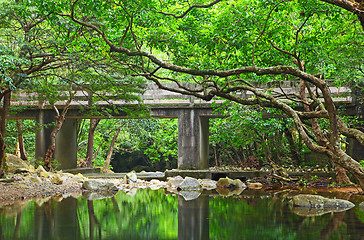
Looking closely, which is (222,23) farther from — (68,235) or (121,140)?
(121,140)

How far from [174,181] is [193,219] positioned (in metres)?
7.44

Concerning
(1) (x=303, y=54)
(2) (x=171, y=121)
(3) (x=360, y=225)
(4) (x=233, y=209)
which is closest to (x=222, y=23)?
(1) (x=303, y=54)

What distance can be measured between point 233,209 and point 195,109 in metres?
7.76

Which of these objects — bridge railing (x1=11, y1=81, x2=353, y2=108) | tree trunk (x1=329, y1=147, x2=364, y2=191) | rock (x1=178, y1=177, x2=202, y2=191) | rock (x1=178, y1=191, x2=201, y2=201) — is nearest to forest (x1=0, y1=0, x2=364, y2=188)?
tree trunk (x1=329, y1=147, x2=364, y2=191)

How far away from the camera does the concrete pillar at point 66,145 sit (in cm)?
1705

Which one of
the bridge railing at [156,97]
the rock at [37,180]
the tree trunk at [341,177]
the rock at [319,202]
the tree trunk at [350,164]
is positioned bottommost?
the rock at [319,202]

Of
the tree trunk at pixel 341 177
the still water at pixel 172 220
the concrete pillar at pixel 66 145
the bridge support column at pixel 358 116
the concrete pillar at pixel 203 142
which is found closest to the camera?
the still water at pixel 172 220

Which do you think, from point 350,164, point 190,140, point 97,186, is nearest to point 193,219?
point 350,164

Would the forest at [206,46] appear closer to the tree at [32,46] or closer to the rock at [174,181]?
the tree at [32,46]

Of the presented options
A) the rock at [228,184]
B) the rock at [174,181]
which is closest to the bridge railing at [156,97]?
the rock at [174,181]

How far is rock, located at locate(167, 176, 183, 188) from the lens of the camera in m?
14.4

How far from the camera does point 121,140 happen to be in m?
23.4

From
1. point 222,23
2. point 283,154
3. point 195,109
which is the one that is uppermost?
point 222,23

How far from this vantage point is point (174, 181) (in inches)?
575
